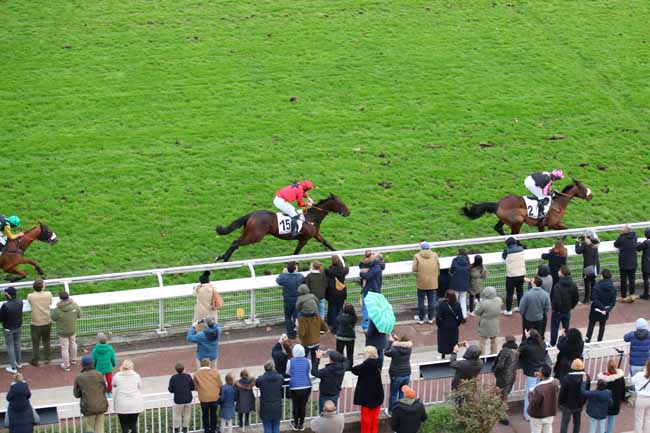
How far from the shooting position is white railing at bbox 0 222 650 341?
15391mm

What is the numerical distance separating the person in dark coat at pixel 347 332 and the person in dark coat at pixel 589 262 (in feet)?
13.7

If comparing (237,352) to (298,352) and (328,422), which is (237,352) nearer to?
(298,352)

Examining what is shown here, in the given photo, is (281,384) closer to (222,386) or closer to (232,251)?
(222,386)

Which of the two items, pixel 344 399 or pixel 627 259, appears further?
pixel 627 259

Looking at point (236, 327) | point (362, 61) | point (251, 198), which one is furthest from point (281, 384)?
point (362, 61)

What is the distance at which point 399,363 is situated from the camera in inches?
522

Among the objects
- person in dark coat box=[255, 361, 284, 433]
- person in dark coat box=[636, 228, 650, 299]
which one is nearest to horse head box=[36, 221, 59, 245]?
person in dark coat box=[255, 361, 284, 433]

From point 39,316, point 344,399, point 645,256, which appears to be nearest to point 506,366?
point 344,399

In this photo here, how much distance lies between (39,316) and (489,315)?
568 cm

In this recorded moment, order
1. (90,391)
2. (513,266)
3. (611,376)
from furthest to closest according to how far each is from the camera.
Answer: (513,266) < (611,376) < (90,391)

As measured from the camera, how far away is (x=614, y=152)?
22266 millimetres

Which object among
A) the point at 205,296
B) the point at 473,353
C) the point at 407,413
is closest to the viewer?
the point at 407,413

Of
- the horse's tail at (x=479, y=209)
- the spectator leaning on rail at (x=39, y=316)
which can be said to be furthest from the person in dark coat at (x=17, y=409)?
the horse's tail at (x=479, y=209)

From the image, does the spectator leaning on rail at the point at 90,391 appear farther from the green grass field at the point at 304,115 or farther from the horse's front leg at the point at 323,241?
the horse's front leg at the point at 323,241
